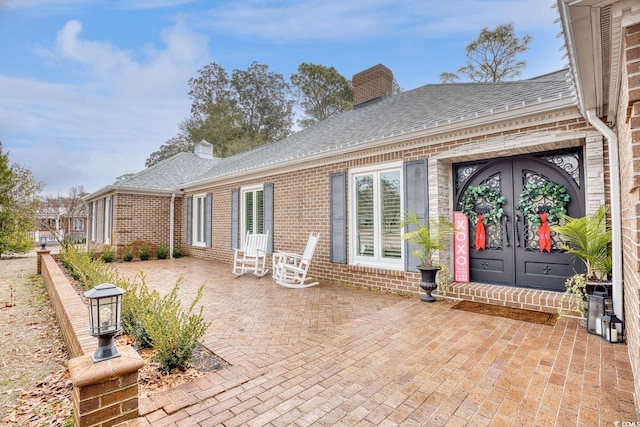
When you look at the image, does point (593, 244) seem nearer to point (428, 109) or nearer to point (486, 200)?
point (486, 200)

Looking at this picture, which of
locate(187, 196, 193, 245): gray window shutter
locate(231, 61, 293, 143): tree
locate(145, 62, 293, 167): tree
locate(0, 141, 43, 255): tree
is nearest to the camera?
locate(187, 196, 193, 245): gray window shutter

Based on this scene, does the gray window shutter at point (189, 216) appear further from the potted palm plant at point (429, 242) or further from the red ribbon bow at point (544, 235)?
the red ribbon bow at point (544, 235)

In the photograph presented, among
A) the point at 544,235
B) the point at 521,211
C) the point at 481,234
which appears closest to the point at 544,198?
the point at 521,211

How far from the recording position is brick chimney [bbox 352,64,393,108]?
9.33m

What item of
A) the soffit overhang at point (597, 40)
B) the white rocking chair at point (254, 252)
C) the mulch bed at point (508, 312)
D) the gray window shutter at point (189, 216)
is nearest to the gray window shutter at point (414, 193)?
the mulch bed at point (508, 312)

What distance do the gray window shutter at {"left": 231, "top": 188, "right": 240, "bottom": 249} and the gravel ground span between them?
171 inches

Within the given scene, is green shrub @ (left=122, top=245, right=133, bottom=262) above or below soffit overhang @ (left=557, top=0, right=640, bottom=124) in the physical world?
below

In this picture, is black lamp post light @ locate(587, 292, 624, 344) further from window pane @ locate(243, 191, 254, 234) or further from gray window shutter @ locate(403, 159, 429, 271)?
window pane @ locate(243, 191, 254, 234)

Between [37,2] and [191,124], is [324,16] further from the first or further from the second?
[191,124]

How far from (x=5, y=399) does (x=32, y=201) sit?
16.0 meters

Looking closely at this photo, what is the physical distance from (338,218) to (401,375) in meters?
3.98

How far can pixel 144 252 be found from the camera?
11000 millimetres

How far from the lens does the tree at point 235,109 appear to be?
24.0 m

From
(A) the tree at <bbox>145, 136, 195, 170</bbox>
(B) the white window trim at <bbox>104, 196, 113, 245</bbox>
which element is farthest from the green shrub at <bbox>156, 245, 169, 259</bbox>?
(A) the tree at <bbox>145, 136, 195, 170</bbox>
